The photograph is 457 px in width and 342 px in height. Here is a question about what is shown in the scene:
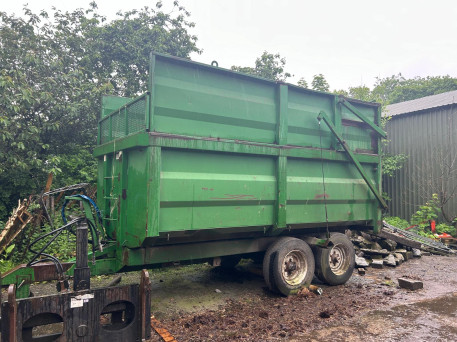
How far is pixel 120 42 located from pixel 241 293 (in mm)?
9270

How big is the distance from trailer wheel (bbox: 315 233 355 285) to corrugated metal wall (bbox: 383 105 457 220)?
7.37 meters

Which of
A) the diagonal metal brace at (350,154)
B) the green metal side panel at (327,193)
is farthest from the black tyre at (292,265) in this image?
the diagonal metal brace at (350,154)

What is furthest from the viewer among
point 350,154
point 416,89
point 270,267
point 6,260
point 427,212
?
point 416,89

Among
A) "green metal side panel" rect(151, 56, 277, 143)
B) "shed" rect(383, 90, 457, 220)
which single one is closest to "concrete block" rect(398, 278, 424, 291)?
"green metal side panel" rect(151, 56, 277, 143)

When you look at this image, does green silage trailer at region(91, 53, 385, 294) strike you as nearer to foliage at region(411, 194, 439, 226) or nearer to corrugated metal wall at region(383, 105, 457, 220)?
foliage at region(411, 194, 439, 226)

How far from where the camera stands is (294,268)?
15.7ft

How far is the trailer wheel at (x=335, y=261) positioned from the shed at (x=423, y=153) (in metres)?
7.33

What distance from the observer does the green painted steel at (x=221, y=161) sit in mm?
3577

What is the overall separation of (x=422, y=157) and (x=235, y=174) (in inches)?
400

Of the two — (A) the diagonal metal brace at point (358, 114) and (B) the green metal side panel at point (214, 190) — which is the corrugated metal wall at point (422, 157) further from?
(B) the green metal side panel at point (214, 190)

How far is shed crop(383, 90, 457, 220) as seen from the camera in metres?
10.8

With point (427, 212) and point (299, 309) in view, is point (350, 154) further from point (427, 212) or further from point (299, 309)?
point (427, 212)

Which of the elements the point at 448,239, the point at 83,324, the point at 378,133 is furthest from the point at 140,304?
the point at 448,239

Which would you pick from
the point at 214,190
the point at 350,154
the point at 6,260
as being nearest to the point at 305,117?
the point at 350,154
